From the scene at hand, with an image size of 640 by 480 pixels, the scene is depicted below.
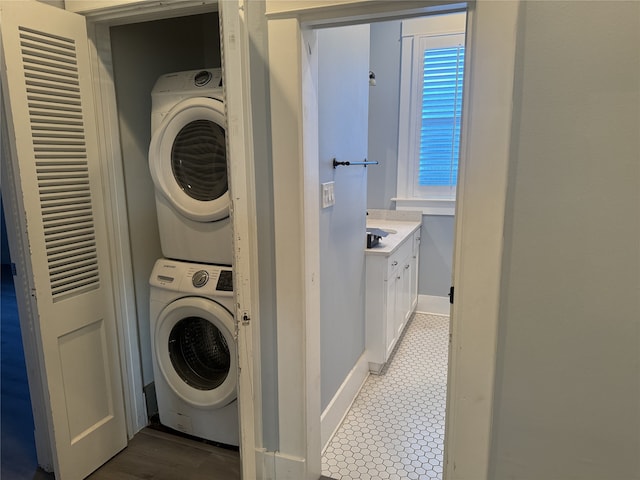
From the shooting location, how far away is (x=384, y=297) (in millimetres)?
2730

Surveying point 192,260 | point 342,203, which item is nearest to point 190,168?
point 192,260

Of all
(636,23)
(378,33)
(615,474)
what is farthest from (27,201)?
(378,33)

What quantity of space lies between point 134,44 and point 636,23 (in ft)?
6.83

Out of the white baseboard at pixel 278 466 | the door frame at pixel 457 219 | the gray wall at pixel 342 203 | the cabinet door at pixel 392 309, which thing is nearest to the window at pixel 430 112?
the cabinet door at pixel 392 309

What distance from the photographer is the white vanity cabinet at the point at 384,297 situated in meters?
2.71

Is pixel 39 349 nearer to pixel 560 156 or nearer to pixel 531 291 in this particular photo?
pixel 531 291

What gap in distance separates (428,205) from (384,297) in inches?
54.3

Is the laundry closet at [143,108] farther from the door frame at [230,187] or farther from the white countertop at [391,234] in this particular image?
the white countertop at [391,234]

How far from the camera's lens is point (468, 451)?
1.51 meters

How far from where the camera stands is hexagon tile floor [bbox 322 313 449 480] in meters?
2.03

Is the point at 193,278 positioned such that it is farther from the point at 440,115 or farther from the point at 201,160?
the point at 440,115

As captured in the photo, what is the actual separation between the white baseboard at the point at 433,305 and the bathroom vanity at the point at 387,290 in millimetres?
464

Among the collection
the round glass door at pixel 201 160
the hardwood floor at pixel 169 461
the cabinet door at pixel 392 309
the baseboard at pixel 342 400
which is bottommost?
the hardwood floor at pixel 169 461

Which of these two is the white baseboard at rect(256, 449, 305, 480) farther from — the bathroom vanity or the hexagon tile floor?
the bathroom vanity
